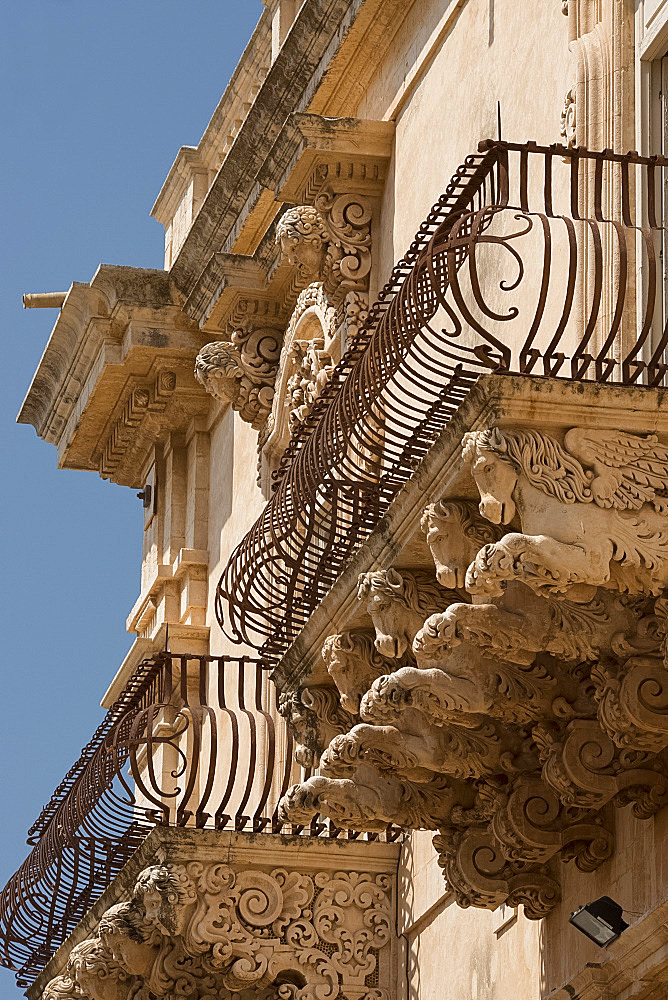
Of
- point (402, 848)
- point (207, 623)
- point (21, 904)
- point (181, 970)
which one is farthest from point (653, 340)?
point (207, 623)

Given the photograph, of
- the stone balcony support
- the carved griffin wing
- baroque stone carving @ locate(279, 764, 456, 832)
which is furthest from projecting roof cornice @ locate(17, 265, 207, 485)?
the carved griffin wing

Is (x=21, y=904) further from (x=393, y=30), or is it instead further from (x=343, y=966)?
(x=393, y=30)

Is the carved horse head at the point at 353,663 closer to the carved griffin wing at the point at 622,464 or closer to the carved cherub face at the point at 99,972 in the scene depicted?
the carved griffin wing at the point at 622,464

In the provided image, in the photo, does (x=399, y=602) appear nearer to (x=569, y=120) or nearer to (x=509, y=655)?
(x=509, y=655)

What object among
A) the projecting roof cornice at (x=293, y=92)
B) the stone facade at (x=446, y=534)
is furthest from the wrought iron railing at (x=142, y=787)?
the projecting roof cornice at (x=293, y=92)

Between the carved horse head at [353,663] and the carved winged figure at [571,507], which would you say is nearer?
the carved winged figure at [571,507]

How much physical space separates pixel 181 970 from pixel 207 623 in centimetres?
423

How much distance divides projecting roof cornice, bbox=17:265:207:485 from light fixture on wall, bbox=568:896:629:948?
782 cm

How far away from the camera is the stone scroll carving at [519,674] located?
639 centimetres

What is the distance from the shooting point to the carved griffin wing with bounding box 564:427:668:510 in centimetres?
644

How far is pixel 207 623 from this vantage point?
14.8 meters

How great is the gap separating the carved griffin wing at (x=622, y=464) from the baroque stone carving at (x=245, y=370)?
661 centimetres

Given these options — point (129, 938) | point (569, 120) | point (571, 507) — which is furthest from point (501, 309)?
point (129, 938)

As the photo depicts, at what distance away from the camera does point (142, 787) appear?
10.3 m
